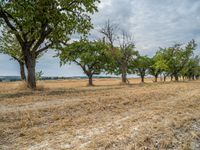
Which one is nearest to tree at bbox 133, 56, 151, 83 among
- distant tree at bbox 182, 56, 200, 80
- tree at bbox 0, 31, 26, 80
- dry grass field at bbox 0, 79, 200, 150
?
distant tree at bbox 182, 56, 200, 80

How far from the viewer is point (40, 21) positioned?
24219 millimetres

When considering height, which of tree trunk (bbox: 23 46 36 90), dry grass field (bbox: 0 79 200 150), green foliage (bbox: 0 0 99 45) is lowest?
dry grass field (bbox: 0 79 200 150)

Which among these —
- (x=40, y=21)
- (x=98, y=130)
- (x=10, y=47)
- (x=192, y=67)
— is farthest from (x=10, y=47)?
(x=192, y=67)

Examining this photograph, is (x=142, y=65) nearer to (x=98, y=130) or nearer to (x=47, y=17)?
(x=47, y=17)

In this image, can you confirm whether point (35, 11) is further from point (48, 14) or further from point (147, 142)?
point (147, 142)

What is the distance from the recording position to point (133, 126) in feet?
27.2

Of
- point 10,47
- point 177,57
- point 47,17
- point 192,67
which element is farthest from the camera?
point 192,67

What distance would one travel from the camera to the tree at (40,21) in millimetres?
22781

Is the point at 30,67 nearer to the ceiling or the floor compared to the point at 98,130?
nearer to the ceiling

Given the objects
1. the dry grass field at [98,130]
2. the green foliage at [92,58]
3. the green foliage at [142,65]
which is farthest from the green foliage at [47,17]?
the green foliage at [142,65]

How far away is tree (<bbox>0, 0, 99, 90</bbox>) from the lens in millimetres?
22781

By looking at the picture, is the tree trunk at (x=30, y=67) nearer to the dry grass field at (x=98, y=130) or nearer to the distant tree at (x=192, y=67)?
the dry grass field at (x=98, y=130)

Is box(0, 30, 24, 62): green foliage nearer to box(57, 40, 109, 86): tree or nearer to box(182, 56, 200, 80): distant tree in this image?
box(57, 40, 109, 86): tree

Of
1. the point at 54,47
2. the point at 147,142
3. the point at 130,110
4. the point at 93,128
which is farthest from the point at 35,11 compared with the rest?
the point at 147,142
